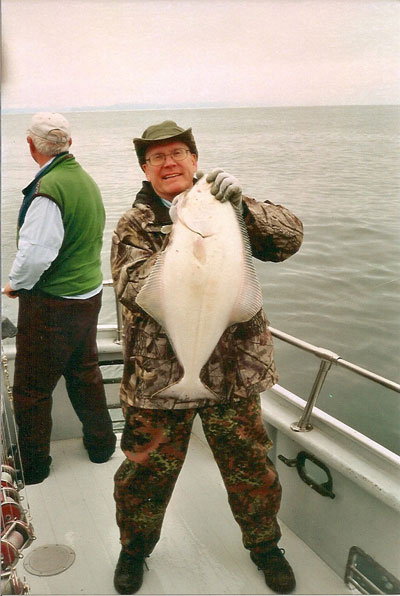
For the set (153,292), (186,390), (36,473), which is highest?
(153,292)

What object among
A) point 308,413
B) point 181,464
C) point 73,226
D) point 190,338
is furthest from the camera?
point 73,226

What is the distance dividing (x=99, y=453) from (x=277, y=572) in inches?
55.6

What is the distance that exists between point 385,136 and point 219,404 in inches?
721

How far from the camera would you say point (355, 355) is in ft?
21.3

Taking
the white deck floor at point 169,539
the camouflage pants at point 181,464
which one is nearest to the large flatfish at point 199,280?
the camouflage pants at point 181,464

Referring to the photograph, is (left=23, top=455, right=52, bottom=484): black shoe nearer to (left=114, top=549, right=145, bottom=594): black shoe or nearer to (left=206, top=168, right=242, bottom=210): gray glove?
(left=114, top=549, right=145, bottom=594): black shoe

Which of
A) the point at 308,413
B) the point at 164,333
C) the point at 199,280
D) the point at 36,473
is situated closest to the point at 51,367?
the point at 36,473

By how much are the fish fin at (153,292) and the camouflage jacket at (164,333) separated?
0.18 meters

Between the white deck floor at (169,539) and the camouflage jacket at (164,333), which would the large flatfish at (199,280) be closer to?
the camouflage jacket at (164,333)

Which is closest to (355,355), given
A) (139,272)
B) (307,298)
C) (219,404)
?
(307,298)

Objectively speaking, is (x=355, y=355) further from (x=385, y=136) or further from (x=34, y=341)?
(x=385, y=136)

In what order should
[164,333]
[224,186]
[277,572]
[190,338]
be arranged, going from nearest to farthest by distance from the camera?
[224,186] < [190,338] < [164,333] < [277,572]

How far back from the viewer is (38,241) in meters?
2.57

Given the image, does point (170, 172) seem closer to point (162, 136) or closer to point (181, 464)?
point (162, 136)
